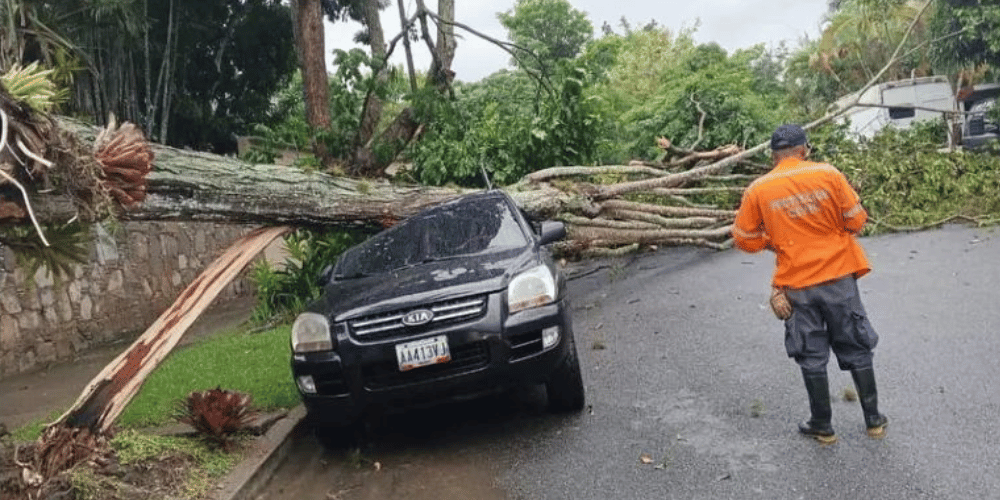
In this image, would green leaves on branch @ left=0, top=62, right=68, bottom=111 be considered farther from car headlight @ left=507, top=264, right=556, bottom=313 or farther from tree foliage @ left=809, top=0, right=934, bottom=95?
tree foliage @ left=809, top=0, right=934, bottom=95

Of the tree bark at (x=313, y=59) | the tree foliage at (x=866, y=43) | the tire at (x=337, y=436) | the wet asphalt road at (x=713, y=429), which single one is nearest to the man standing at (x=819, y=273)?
the wet asphalt road at (x=713, y=429)

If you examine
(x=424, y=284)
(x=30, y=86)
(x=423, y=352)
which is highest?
(x=30, y=86)

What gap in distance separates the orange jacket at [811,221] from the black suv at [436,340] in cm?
140

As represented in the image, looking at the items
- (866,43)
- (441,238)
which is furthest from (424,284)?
(866,43)

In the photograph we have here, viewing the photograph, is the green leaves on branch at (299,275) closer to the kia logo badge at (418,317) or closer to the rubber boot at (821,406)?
the kia logo badge at (418,317)

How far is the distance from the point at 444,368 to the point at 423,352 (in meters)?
0.16

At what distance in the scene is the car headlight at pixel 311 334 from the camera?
17.9 feet

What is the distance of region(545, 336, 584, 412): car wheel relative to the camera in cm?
567

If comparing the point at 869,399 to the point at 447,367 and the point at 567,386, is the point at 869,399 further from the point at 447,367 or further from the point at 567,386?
the point at 447,367

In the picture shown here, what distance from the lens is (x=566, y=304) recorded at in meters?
5.73

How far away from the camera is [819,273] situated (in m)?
4.80

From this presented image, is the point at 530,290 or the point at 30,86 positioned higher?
the point at 30,86

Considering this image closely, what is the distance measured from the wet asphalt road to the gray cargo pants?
44cm

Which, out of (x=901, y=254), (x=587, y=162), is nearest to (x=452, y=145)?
(x=587, y=162)
